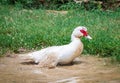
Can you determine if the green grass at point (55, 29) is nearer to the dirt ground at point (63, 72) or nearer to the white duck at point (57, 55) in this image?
the dirt ground at point (63, 72)

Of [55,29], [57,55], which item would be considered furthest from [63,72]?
[55,29]

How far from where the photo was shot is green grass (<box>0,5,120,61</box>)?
399 inches

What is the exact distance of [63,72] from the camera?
27.7 ft

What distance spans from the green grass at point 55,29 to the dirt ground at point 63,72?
1.66 ft

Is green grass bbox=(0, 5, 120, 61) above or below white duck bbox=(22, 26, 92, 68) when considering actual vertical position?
below

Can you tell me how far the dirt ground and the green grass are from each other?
0.51m

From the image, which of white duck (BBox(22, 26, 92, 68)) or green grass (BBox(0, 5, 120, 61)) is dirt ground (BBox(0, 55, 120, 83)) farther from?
green grass (BBox(0, 5, 120, 61))

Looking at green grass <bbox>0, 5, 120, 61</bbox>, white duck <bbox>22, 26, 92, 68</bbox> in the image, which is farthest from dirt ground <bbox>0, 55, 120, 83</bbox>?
green grass <bbox>0, 5, 120, 61</bbox>

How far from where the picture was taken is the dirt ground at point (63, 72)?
307 inches

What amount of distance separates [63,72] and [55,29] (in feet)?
12.6

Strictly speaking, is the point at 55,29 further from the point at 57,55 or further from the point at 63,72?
the point at 63,72

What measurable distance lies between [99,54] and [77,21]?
4.03 m

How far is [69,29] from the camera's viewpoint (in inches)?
477

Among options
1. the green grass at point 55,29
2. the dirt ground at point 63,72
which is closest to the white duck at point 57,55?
the dirt ground at point 63,72
